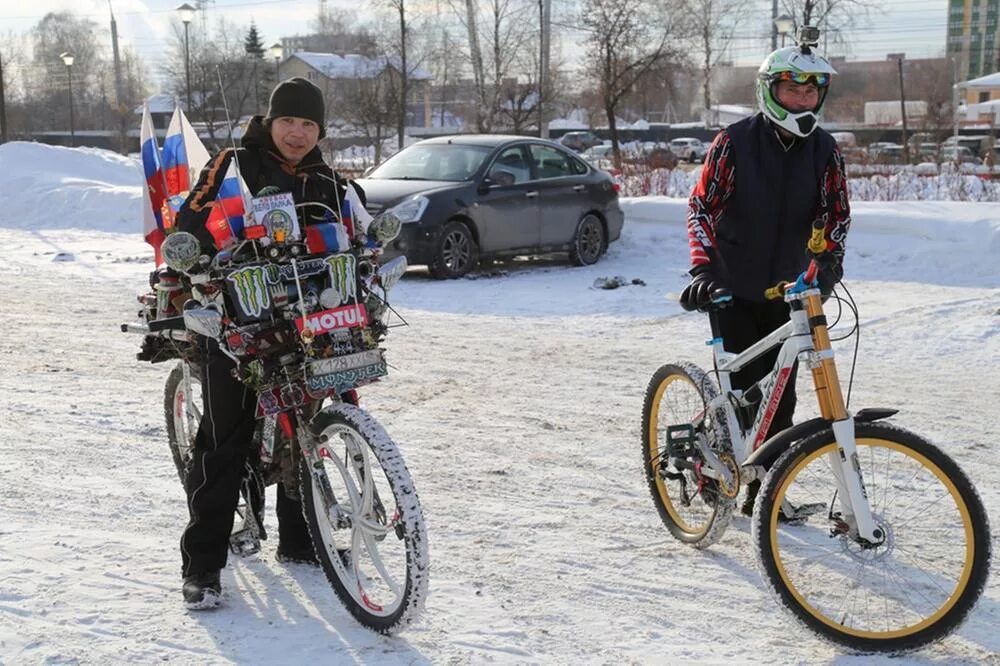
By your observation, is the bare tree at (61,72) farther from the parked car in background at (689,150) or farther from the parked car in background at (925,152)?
the parked car in background at (925,152)

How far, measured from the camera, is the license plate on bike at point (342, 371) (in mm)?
3984

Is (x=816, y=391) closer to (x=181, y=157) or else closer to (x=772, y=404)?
(x=772, y=404)

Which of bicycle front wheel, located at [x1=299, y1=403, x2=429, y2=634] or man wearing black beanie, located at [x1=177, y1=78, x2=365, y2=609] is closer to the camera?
bicycle front wheel, located at [x1=299, y1=403, x2=429, y2=634]

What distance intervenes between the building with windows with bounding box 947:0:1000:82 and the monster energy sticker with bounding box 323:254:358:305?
9773cm

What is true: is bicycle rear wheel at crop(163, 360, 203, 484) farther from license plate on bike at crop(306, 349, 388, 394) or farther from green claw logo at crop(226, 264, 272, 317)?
license plate on bike at crop(306, 349, 388, 394)

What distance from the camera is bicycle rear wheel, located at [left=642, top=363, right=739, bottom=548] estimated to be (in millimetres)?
4742

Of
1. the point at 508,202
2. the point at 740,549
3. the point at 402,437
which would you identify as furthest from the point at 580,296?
the point at 740,549

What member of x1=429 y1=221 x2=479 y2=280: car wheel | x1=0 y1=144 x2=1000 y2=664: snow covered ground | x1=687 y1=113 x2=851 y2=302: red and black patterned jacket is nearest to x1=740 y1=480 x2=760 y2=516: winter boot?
x1=0 y1=144 x2=1000 y2=664: snow covered ground

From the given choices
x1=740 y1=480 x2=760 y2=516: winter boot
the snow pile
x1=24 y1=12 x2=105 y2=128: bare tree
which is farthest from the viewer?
x1=24 y1=12 x2=105 y2=128: bare tree

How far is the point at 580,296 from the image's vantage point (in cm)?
1203

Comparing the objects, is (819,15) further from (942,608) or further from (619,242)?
(942,608)

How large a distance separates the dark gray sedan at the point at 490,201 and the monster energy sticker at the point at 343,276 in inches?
335

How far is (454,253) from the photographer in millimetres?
13148

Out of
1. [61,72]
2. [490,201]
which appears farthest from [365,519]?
[61,72]
